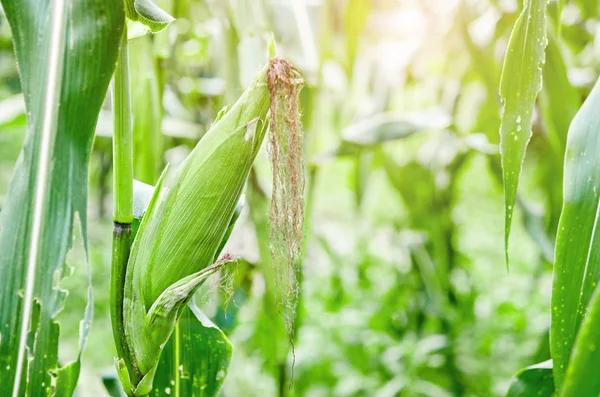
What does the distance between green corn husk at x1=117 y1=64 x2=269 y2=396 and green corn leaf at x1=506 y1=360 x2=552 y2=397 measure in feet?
0.70

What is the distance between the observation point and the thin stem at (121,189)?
27 cm

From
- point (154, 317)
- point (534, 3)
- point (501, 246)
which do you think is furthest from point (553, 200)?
point (501, 246)

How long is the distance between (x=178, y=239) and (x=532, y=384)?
0.78 ft

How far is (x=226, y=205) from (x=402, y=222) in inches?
41.7

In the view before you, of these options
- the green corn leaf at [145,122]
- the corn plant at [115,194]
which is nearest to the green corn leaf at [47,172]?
the corn plant at [115,194]

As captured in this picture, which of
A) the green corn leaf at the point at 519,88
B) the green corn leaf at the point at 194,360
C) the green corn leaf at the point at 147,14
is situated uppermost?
the green corn leaf at the point at 147,14

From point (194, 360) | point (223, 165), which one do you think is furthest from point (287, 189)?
point (194, 360)

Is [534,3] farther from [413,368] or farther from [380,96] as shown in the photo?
[413,368]

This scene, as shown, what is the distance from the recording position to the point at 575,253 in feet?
0.88

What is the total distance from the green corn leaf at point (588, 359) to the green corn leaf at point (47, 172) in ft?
0.71

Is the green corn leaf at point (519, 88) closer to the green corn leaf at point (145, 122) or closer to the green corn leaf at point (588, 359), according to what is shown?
the green corn leaf at point (588, 359)

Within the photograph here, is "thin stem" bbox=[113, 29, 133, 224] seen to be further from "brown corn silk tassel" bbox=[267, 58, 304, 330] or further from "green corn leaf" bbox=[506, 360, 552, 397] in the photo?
"green corn leaf" bbox=[506, 360, 552, 397]

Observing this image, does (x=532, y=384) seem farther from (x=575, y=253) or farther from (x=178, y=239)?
(x=178, y=239)

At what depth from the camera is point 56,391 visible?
0.29 meters
